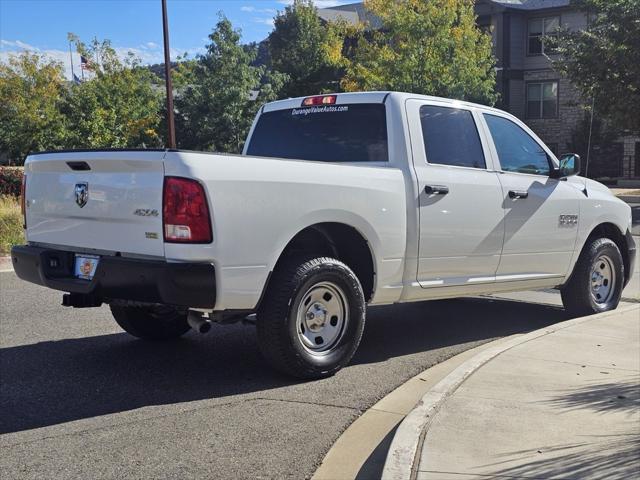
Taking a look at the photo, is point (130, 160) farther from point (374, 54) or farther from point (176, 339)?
point (374, 54)

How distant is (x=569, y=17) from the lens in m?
36.9

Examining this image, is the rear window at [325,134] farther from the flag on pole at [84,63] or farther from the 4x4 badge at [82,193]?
the flag on pole at [84,63]

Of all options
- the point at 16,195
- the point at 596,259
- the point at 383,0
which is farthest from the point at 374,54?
the point at 596,259

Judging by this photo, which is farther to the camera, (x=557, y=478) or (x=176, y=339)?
(x=176, y=339)

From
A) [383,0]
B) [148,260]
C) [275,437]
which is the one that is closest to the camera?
[275,437]

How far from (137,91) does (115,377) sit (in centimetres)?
3052

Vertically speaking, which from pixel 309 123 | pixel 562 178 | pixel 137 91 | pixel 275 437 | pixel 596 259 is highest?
pixel 137 91

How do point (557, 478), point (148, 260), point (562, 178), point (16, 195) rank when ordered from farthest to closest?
1. point (16, 195)
2. point (562, 178)
3. point (148, 260)
4. point (557, 478)

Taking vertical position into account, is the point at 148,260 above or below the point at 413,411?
above

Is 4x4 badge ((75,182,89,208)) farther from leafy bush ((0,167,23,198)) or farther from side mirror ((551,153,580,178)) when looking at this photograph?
→ leafy bush ((0,167,23,198))

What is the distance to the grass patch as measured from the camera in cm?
1288

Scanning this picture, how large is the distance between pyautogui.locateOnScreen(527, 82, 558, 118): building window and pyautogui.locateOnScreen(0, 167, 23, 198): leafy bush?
92.9 ft

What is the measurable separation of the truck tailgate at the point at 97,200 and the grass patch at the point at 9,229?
26.2 feet

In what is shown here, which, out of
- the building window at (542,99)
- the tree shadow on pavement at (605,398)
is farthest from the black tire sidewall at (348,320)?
the building window at (542,99)
